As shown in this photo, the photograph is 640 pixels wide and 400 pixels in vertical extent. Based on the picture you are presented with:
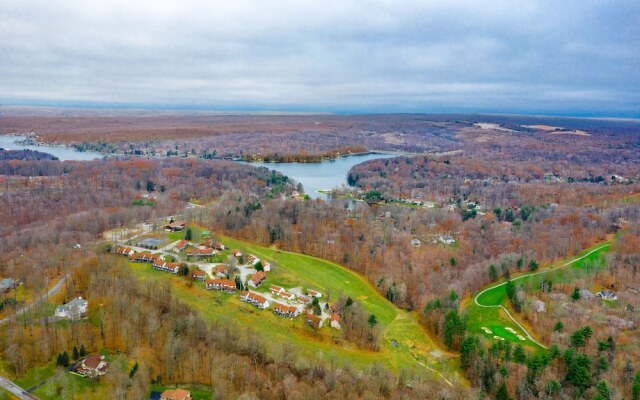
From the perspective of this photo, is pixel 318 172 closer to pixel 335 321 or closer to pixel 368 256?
pixel 368 256

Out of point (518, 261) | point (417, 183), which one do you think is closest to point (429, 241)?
point (518, 261)

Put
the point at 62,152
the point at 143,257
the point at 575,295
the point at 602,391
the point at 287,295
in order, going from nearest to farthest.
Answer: the point at 602,391, the point at 575,295, the point at 287,295, the point at 143,257, the point at 62,152

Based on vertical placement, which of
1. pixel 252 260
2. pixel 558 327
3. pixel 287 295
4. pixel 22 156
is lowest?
pixel 287 295

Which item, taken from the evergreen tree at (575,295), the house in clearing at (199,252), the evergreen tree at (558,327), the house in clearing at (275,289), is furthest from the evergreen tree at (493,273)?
the house in clearing at (199,252)

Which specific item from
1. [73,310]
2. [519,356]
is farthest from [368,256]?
[73,310]

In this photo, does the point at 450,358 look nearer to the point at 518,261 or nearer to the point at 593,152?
the point at 518,261
